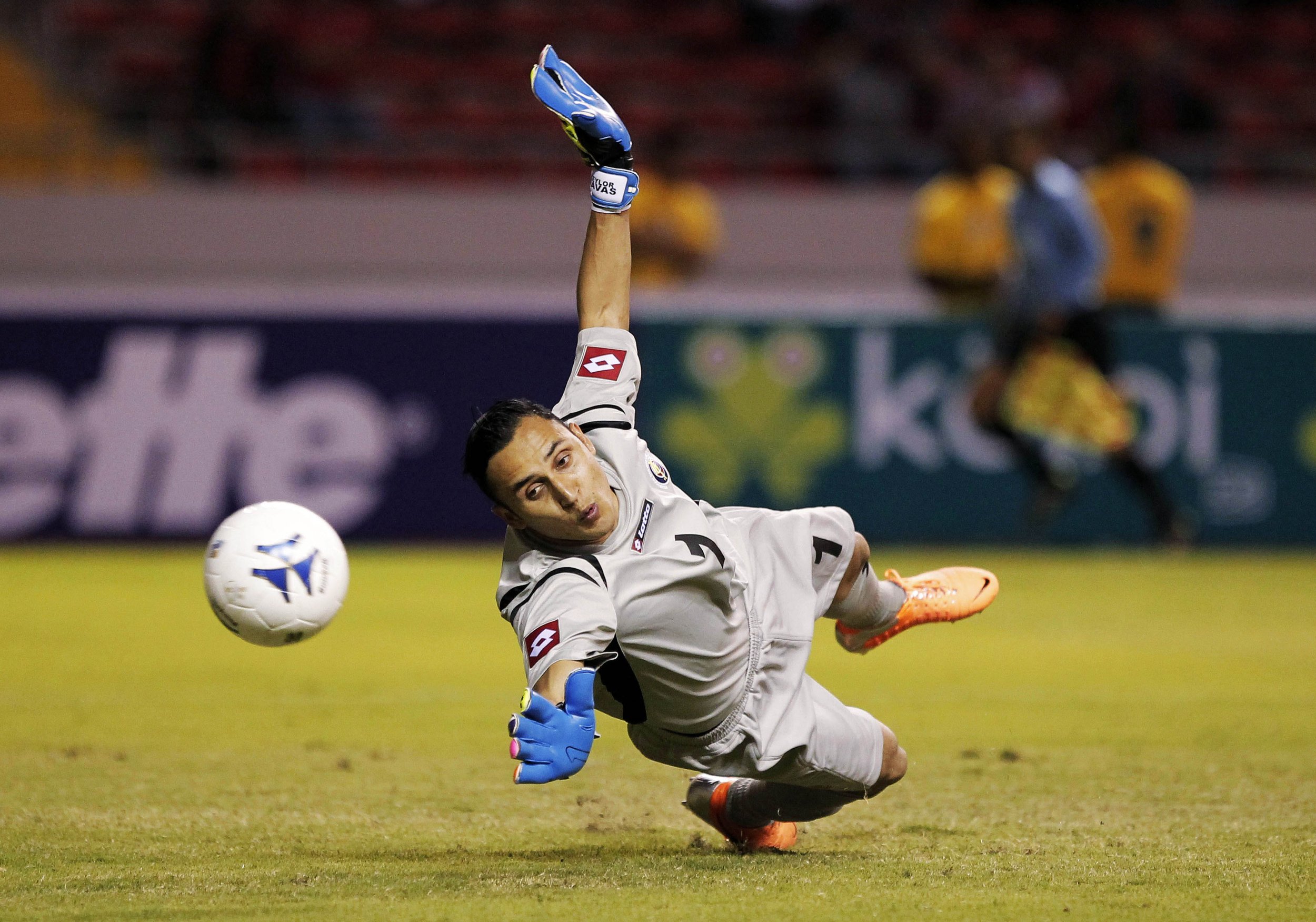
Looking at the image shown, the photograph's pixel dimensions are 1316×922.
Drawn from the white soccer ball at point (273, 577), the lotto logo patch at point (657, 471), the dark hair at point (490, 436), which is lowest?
the white soccer ball at point (273, 577)

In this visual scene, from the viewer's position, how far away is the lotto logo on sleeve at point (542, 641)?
3.50 metres

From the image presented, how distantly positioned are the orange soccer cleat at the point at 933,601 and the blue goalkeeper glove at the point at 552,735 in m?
1.43

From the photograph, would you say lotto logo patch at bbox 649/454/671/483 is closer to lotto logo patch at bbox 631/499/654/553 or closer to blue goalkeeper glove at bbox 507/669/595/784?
lotto logo patch at bbox 631/499/654/553

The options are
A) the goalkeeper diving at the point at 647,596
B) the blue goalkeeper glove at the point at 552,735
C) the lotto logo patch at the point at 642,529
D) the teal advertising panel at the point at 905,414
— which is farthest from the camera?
the teal advertising panel at the point at 905,414

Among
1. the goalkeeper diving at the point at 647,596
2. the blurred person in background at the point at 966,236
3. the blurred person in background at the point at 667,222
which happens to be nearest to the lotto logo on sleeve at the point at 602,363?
the goalkeeper diving at the point at 647,596

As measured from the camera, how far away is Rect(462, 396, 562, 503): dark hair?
3760mm

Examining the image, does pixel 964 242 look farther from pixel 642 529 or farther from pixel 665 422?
pixel 642 529

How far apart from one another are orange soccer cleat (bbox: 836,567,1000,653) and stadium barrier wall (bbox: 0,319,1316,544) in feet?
22.2

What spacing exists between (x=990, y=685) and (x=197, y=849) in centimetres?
355

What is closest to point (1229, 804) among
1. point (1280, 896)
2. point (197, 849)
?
point (1280, 896)

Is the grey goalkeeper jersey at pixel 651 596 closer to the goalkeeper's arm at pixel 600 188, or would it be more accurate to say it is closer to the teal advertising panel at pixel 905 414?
the goalkeeper's arm at pixel 600 188

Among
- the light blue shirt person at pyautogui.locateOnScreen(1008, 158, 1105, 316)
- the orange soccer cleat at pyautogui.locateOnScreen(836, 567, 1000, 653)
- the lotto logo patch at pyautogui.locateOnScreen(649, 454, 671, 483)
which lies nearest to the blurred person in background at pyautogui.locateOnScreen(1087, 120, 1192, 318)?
the light blue shirt person at pyautogui.locateOnScreen(1008, 158, 1105, 316)

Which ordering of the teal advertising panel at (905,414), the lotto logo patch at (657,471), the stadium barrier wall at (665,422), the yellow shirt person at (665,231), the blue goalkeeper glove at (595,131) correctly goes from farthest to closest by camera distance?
the yellow shirt person at (665,231), the teal advertising panel at (905,414), the stadium barrier wall at (665,422), the blue goalkeeper glove at (595,131), the lotto logo patch at (657,471)

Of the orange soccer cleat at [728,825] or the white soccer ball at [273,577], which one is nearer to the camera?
the orange soccer cleat at [728,825]
